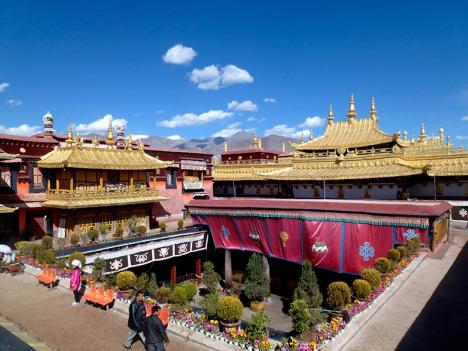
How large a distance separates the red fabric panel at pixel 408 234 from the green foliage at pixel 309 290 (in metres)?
4.81

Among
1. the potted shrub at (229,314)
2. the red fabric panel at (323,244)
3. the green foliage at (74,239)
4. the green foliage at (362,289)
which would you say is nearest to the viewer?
the potted shrub at (229,314)

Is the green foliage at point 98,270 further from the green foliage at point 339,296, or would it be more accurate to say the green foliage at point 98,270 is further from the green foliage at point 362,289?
the green foliage at point 362,289

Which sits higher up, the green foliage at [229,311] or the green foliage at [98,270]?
the green foliage at [229,311]

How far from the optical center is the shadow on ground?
29.2ft

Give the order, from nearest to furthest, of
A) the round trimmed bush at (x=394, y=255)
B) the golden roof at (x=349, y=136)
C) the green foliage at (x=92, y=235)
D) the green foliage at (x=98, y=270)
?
the green foliage at (x=98, y=270), the round trimmed bush at (x=394, y=255), the green foliage at (x=92, y=235), the golden roof at (x=349, y=136)

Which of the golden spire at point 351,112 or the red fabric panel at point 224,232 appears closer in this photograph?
the red fabric panel at point 224,232

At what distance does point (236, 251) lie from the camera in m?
25.3

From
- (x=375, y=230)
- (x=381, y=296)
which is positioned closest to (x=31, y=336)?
(x=381, y=296)

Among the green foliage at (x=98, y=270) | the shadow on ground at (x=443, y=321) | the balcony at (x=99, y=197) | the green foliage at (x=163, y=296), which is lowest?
the green foliage at (x=163, y=296)

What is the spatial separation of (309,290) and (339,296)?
611 centimetres

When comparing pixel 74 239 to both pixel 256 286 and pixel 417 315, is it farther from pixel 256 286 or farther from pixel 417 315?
pixel 417 315

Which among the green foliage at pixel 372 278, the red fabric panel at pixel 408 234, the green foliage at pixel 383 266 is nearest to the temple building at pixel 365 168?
the red fabric panel at pixel 408 234

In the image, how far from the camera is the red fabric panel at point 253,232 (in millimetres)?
21875

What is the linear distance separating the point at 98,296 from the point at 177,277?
13.8 metres
